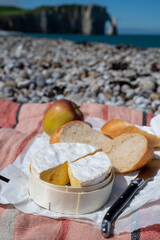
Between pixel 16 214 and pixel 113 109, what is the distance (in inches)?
55.1

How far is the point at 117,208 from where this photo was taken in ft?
3.32

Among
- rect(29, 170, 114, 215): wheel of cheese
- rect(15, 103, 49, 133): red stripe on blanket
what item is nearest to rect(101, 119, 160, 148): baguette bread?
rect(29, 170, 114, 215): wheel of cheese

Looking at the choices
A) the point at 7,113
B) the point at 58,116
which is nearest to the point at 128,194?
the point at 58,116

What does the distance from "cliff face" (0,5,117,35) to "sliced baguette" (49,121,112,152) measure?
186 ft

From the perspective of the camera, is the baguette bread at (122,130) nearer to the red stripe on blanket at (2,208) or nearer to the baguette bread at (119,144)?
the baguette bread at (119,144)

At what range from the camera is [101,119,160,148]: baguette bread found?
152 centimetres

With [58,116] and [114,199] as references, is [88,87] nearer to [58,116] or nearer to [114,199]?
[58,116]

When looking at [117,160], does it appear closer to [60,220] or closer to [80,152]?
[80,152]

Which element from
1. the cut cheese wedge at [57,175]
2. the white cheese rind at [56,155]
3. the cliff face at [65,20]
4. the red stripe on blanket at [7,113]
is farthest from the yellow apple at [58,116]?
the cliff face at [65,20]

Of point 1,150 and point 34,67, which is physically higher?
point 1,150

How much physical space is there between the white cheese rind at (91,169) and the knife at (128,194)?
119mm

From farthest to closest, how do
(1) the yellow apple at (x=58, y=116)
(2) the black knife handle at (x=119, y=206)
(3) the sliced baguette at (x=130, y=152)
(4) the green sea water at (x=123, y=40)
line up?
(4) the green sea water at (x=123, y=40) → (1) the yellow apple at (x=58, y=116) → (3) the sliced baguette at (x=130, y=152) → (2) the black knife handle at (x=119, y=206)

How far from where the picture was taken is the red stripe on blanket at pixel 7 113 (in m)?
2.24

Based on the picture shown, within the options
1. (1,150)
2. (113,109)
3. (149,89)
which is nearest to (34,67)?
(149,89)
